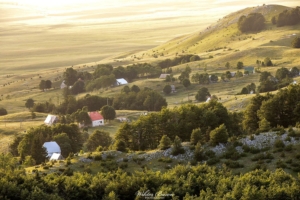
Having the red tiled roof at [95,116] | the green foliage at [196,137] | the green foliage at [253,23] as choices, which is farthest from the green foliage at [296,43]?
the green foliage at [196,137]

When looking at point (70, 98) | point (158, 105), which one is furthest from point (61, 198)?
point (70, 98)

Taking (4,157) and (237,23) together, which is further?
(237,23)

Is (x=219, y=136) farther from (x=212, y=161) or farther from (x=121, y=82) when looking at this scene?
(x=121, y=82)

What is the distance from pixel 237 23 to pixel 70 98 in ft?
307

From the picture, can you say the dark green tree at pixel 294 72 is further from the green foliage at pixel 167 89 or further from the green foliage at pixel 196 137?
the green foliage at pixel 196 137

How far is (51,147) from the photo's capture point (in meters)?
56.1

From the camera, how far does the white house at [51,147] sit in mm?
55688

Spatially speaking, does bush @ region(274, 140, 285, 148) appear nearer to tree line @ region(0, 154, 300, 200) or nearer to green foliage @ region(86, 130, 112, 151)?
tree line @ region(0, 154, 300, 200)

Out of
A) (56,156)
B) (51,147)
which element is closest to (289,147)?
(56,156)

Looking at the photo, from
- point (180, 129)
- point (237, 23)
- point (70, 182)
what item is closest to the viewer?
point (70, 182)

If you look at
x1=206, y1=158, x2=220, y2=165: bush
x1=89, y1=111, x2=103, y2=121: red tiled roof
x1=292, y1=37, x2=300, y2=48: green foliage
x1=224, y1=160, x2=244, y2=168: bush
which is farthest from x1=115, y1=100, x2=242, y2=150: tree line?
x1=292, y1=37, x2=300, y2=48: green foliage

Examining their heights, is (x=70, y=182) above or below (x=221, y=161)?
above

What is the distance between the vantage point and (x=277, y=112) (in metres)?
50.5

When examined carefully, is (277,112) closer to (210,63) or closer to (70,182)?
→ (70,182)
